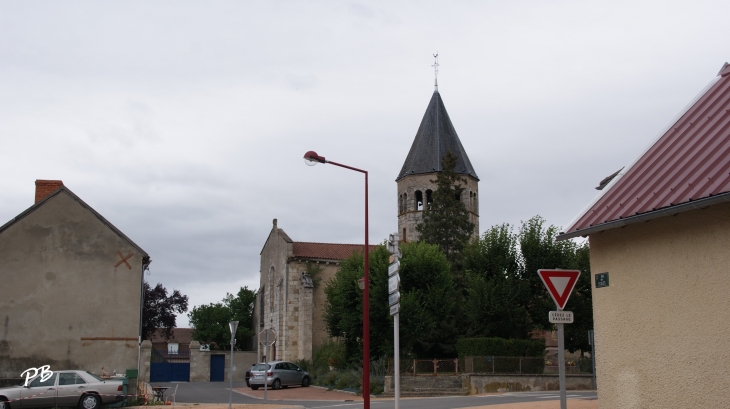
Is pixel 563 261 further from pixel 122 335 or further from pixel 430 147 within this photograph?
pixel 430 147

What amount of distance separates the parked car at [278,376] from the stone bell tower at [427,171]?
20851 mm

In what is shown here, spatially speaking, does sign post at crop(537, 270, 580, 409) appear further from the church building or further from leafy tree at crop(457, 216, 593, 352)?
the church building

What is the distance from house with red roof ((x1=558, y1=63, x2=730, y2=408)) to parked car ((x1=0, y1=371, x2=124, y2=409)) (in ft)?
50.8

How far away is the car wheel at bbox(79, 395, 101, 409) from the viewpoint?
20.8 meters

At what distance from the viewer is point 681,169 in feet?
31.8

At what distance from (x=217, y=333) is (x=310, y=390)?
33848mm

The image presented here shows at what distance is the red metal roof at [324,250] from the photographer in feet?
163

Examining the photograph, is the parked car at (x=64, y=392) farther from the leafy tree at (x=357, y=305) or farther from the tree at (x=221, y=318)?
the tree at (x=221, y=318)

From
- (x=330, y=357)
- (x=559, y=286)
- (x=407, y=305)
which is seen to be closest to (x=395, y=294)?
(x=559, y=286)

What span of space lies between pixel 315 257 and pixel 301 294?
2752 millimetres

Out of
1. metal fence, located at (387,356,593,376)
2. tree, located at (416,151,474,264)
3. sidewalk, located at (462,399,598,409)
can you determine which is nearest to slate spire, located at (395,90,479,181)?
tree, located at (416,151,474,264)

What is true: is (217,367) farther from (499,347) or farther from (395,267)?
(395,267)

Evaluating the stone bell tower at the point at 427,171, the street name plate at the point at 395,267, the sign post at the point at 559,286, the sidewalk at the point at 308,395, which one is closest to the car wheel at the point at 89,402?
the sidewalk at the point at 308,395

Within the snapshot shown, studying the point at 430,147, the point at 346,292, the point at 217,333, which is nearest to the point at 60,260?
the point at 346,292
